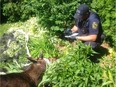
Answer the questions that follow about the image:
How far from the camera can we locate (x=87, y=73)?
6.50 metres

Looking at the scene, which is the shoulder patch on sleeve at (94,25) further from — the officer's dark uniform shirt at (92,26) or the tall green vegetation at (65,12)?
the tall green vegetation at (65,12)

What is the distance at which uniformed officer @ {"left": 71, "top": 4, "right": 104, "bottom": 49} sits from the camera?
24.5ft

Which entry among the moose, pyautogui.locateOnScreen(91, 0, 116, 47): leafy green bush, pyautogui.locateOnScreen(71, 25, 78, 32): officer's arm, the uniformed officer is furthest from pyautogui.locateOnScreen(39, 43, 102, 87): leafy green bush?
pyautogui.locateOnScreen(71, 25, 78, 32): officer's arm

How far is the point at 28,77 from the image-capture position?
20.9 feet

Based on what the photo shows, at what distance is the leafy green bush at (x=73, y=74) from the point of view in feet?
21.1

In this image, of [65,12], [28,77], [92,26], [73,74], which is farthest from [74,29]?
[28,77]

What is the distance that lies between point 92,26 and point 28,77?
1.96m

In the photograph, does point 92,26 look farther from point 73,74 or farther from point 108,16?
point 73,74

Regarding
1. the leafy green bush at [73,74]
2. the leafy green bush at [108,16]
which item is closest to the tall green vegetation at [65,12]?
the leafy green bush at [108,16]

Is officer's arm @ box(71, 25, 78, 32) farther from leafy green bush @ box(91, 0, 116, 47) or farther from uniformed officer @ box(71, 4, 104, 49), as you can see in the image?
leafy green bush @ box(91, 0, 116, 47)

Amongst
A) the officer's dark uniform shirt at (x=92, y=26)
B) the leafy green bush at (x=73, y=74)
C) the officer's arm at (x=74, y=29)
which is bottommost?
the leafy green bush at (x=73, y=74)

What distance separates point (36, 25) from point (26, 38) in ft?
2.95

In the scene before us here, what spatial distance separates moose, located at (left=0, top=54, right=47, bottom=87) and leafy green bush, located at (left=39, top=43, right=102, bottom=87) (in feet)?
0.40

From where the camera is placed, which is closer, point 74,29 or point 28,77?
point 28,77
